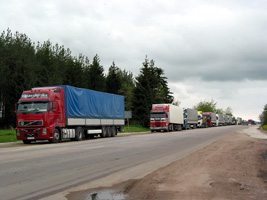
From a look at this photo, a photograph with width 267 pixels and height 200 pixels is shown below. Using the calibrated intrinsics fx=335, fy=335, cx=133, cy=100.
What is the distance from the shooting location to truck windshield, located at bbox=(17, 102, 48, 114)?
22.7 meters

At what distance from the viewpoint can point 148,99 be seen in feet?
199

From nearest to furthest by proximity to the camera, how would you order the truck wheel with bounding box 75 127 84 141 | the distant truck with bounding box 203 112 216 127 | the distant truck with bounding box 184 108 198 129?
1. the truck wheel with bounding box 75 127 84 141
2. the distant truck with bounding box 184 108 198 129
3. the distant truck with bounding box 203 112 216 127

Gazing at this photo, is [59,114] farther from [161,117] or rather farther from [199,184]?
[161,117]

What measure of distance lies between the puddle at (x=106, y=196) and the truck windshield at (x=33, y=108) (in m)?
16.7

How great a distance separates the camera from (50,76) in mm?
61250

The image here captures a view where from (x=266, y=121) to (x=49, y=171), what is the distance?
89.0 m

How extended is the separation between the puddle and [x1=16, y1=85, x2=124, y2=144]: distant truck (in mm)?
16578

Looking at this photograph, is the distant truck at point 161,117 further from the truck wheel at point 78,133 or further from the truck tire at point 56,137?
the truck tire at point 56,137

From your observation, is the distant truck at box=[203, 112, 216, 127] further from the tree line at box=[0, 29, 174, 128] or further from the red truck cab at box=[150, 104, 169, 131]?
the red truck cab at box=[150, 104, 169, 131]

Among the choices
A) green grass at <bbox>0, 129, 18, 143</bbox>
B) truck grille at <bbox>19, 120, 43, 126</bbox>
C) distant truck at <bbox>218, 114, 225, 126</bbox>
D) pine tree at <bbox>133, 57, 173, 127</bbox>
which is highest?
pine tree at <bbox>133, 57, 173, 127</bbox>

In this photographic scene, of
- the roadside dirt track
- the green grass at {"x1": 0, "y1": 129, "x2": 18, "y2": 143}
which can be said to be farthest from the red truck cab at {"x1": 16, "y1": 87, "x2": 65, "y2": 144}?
the roadside dirt track

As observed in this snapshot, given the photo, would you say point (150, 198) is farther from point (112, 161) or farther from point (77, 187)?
point (112, 161)

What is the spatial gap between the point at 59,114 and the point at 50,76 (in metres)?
38.9

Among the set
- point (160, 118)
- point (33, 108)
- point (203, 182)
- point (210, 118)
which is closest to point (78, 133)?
point (33, 108)
